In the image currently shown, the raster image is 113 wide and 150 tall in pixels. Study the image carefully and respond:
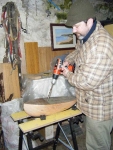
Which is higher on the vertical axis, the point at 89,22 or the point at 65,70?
the point at 89,22

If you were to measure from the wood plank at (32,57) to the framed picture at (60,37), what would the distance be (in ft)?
1.14

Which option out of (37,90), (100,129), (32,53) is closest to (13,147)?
(37,90)

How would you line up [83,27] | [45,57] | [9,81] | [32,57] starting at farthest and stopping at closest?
[45,57]
[32,57]
[9,81]
[83,27]

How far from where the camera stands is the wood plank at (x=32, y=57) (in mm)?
2346

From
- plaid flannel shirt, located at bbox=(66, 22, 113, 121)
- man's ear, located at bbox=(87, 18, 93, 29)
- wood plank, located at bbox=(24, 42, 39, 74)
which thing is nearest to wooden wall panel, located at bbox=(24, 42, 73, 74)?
wood plank, located at bbox=(24, 42, 39, 74)

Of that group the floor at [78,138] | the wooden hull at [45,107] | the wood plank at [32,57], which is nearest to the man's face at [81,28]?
the wooden hull at [45,107]

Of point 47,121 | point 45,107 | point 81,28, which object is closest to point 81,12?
point 81,28

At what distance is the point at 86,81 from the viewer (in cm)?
118

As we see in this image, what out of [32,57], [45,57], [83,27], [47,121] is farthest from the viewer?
[45,57]

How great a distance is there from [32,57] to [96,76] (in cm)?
144

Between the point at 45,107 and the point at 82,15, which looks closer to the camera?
the point at 82,15

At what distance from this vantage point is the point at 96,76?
1.16 meters

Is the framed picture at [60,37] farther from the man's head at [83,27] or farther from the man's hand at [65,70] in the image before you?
the man's head at [83,27]

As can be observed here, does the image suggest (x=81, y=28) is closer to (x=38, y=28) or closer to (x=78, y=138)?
(x=38, y=28)
